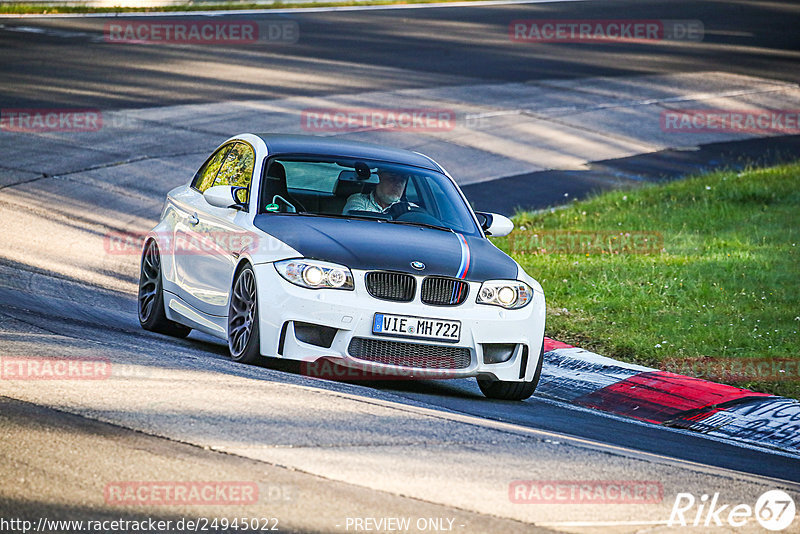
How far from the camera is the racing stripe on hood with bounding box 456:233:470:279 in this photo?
27.7 ft

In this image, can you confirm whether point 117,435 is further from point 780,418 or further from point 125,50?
point 125,50

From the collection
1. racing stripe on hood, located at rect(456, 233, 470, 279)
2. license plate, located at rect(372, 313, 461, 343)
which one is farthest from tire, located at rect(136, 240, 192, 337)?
license plate, located at rect(372, 313, 461, 343)

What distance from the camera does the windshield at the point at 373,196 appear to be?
370 inches

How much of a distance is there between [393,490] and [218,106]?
18495mm

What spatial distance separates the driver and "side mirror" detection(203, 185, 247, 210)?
769 mm

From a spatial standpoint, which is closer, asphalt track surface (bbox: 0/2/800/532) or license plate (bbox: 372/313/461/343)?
asphalt track surface (bbox: 0/2/800/532)

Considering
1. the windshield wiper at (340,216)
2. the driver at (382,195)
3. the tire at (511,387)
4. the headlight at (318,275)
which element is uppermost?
the driver at (382,195)

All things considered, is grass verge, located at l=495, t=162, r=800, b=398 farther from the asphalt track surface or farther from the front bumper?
the front bumper

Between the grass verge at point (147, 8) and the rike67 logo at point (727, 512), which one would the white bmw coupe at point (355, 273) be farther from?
the grass verge at point (147, 8)

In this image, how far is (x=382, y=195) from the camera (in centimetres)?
962

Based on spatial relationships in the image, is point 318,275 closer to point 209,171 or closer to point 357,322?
point 357,322

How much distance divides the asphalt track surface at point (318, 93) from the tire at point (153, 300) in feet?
0.66

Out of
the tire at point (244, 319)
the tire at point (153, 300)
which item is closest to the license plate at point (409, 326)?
the tire at point (244, 319)

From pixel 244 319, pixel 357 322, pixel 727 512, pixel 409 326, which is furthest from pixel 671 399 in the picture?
pixel 727 512
